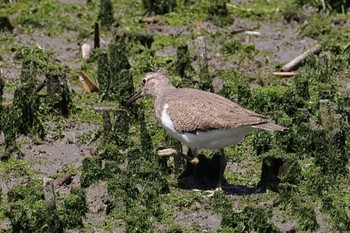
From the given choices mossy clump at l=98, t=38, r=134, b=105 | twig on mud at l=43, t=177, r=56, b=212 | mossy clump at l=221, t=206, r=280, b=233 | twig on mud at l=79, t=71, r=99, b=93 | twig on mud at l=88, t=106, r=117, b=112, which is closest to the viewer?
twig on mud at l=43, t=177, r=56, b=212

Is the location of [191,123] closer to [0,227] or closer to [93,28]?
[0,227]

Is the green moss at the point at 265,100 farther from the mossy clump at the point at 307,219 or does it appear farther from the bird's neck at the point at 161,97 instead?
the mossy clump at the point at 307,219

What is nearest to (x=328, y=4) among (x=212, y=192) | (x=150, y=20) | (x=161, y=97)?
(x=150, y=20)

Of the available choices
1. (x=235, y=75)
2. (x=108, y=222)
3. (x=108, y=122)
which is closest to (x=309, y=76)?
(x=235, y=75)

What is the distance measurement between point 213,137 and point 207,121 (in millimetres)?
176

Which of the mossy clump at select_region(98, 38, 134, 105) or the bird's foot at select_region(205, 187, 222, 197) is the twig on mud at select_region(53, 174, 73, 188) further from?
the mossy clump at select_region(98, 38, 134, 105)

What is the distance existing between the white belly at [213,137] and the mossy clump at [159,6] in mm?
5486

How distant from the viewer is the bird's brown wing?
38.2 ft

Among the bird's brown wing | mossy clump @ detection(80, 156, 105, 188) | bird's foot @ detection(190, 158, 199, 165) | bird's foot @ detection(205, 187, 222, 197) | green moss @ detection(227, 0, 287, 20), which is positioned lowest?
green moss @ detection(227, 0, 287, 20)

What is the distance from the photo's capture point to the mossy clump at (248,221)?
10.8m

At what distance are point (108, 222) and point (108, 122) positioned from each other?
207cm

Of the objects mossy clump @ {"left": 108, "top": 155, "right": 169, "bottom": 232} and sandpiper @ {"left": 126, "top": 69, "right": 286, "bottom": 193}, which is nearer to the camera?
mossy clump @ {"left": 108, "top": 155, "right": 169, "bottom": 232}

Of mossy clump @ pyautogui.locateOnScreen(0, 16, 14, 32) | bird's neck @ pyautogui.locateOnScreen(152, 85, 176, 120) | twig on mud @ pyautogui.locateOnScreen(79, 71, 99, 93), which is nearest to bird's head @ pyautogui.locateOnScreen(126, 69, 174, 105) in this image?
bird's neck @ pyautogui.locateOnScreen(152, 85, 176, 120)

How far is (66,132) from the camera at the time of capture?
13516 mm
